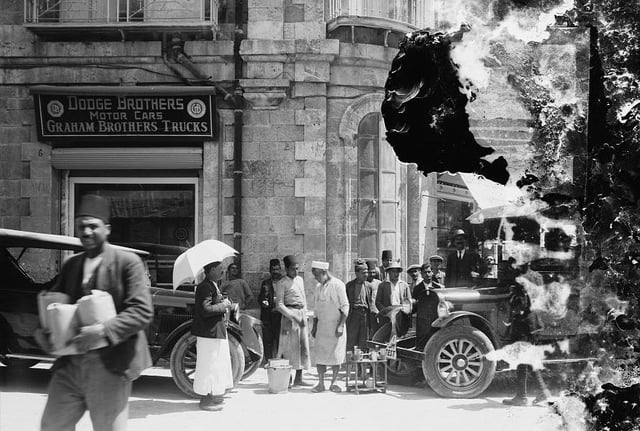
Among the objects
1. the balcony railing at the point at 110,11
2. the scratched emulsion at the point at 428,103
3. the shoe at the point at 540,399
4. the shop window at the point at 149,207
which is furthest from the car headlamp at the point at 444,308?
the balcony railing at the point at 110,11

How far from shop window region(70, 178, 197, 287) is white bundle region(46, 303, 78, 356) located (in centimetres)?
849

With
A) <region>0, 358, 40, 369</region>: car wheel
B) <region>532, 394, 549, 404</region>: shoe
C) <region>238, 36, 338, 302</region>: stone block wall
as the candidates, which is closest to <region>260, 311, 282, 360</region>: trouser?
<region>238, 36, 338, 302</region>: stone block wall

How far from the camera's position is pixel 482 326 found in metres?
9.45

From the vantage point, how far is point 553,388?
217 inches

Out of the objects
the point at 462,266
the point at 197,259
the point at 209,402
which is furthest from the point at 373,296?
the point at 209,402

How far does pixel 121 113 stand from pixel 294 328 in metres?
4.95

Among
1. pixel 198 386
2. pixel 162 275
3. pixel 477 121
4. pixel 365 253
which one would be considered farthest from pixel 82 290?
pixel 365 253

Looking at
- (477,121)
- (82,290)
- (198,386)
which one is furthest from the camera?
(198,386)

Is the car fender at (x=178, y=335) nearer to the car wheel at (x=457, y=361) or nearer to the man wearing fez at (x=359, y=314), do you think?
the man wearing fez at (x=359, y=314)

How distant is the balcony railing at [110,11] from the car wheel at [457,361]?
644 centimetres

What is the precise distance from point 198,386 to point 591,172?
207 inches

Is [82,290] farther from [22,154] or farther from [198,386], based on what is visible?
[22,154]

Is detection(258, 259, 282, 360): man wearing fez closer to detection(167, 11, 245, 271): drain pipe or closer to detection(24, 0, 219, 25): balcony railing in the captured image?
detection(167, 11, 245, 271): drain pipe

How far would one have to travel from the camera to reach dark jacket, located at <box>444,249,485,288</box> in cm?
965
